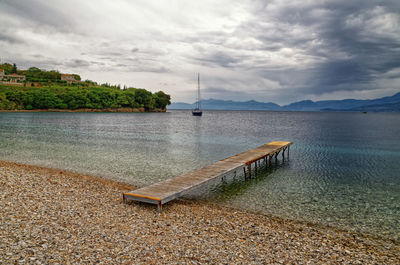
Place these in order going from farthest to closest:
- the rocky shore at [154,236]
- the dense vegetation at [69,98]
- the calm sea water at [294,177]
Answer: the dense vegetation at [69,98] < the calm sea water at [294,177] < the rocky shore at [154,236]

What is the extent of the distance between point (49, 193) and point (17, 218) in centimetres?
323

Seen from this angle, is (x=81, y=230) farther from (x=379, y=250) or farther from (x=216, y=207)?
(x=379, y=250)

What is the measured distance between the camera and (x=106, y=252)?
22.6 feet

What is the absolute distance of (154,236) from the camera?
26.6 feet

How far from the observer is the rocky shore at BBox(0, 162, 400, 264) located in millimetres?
6828

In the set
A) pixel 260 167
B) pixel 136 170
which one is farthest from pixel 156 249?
pixel 260 167

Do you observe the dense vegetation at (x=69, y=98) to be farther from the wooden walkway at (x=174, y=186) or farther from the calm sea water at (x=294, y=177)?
the wooden walkway at (x=174, y=186)

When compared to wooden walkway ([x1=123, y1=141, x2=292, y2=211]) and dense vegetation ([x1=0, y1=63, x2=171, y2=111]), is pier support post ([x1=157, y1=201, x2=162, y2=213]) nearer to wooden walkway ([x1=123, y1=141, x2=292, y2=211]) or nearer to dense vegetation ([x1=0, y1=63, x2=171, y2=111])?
wooden walkway ([x1=123, y1=141, x2=292, y2=211])

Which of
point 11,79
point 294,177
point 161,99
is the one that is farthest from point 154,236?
point 11,79

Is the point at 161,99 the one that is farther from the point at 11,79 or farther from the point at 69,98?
the point at 11,79

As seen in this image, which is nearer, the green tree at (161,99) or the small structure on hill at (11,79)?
the small structure on hill at (11,79)

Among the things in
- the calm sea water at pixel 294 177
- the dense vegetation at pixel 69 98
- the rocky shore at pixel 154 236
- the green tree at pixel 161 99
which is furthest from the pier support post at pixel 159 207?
the green tree at pixel 161 99

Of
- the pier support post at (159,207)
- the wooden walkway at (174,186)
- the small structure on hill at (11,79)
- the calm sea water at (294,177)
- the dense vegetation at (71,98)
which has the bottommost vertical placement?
the calm sea water at (294,177)

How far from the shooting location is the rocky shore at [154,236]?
6.83 metres
